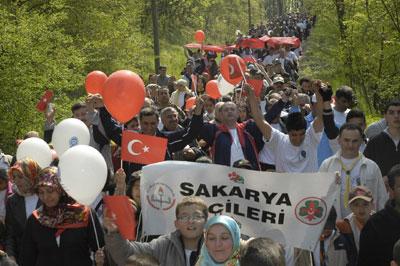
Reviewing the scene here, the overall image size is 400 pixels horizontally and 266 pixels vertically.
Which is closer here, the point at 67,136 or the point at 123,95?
the point at 123,95

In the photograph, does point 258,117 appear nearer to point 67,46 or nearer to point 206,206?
point 206,206

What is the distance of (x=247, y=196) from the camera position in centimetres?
635

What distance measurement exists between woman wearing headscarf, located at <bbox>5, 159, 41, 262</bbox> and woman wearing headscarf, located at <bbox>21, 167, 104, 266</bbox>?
2.96ft

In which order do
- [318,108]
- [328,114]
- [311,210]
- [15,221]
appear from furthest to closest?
[318,108] < [328,114] < [15,221] < [311,210]

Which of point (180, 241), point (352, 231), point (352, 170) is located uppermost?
point (352, 170)

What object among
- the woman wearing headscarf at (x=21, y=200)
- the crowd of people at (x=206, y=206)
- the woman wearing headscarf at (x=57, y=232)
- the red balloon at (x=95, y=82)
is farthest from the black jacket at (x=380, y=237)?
the red balloon at (x=95, y=82)

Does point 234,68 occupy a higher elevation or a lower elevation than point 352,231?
higher

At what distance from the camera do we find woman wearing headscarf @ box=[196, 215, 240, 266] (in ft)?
14.7

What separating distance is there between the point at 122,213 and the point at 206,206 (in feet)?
1.98

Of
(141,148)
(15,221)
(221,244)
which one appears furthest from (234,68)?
(221,244)

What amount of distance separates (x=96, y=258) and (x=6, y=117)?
31.9 ft

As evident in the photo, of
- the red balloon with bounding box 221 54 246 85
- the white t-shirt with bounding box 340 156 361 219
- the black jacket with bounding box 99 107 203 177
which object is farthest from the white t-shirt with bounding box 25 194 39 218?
the red balloon with bounding box 221 54 246 85

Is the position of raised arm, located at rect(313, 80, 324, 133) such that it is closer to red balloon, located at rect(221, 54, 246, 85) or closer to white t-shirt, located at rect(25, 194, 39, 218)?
white t-shirt, located at rect(25, 194, 39, 218)

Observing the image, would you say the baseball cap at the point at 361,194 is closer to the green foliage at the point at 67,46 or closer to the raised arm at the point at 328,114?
the raised arm at the point at 328,114
